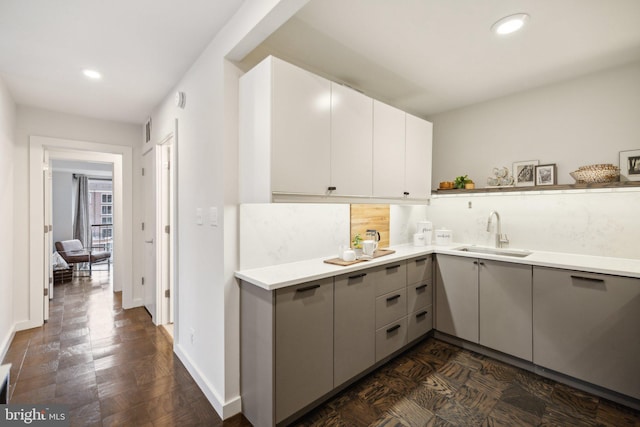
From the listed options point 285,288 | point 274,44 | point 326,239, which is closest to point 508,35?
point 274,44

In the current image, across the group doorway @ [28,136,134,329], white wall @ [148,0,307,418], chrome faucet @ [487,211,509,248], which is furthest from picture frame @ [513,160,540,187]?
doorway @ [28,136,134,329]

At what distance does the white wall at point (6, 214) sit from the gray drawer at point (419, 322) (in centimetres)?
371

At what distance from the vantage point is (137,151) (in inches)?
159

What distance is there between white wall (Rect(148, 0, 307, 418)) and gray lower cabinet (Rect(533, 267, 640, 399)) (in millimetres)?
2353

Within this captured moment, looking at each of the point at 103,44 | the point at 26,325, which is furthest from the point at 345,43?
the point at 26,325

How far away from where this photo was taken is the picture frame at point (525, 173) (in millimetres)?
2962

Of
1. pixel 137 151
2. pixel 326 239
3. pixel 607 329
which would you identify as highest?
pixel 137 151

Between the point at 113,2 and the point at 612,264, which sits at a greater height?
the point at 113,2

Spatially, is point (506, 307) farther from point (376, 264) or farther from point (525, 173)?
point (525, 173)

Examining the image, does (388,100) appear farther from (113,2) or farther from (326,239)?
(113,2)

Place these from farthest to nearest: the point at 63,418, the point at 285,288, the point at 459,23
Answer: the point at 459,23 → the point at 285,288 → the point at 63,418

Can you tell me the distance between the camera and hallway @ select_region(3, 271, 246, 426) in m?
1.94

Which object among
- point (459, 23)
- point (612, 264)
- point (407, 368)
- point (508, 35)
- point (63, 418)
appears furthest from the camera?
Result: point (407, 368)

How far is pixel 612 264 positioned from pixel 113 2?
377 centimetres
